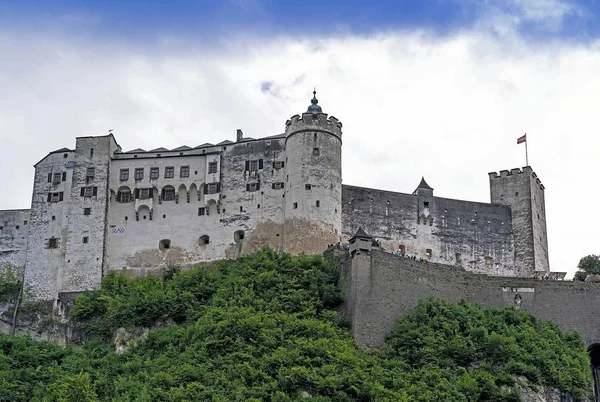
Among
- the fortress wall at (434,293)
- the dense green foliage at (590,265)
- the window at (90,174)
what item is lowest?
the fortress wall at (434,293)

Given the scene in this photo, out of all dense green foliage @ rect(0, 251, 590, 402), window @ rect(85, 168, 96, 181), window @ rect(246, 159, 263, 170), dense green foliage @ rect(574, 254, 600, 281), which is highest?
window @ rect(246, 159, 263, 170)

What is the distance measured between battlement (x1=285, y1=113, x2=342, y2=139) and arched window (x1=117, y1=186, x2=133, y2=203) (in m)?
9.99

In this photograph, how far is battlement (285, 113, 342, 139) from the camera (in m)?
62.6

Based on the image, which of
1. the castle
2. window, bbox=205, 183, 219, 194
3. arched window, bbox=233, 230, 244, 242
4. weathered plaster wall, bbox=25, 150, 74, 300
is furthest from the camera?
window, bbox=205, 183, 219, 194

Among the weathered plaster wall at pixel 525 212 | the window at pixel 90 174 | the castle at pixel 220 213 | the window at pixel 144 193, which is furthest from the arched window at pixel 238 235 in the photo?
the weathered plaster wall at pixel 525 212

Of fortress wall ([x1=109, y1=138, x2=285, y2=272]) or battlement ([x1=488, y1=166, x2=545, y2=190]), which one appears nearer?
fortress wall ([x1=109, y1=138, x2=285, y2=272])

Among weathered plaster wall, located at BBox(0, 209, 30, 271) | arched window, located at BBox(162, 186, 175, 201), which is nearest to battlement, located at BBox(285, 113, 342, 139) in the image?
arched window, located at BBox(162, 186, 175, 201)

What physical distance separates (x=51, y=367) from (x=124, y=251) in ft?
40.2

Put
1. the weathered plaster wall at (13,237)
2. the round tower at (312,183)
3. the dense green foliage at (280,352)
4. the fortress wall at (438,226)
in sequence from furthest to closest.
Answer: the weathered plaster wall at (13,237) < the fortress wall at (438,226) < the round tower at (312,183) < the dense green foliage at (280,352)

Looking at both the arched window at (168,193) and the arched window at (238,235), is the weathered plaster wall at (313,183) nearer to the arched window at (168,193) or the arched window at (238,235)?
the arched window at (238,235)

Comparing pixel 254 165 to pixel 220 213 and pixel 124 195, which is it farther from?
pixel 124 195

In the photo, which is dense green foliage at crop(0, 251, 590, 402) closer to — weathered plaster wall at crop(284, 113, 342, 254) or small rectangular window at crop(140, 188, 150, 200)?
weathered plaster wall at crop(284, 113, 342, 254)

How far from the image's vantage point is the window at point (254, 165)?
6378 centimetres

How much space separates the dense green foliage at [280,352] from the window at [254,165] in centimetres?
779
